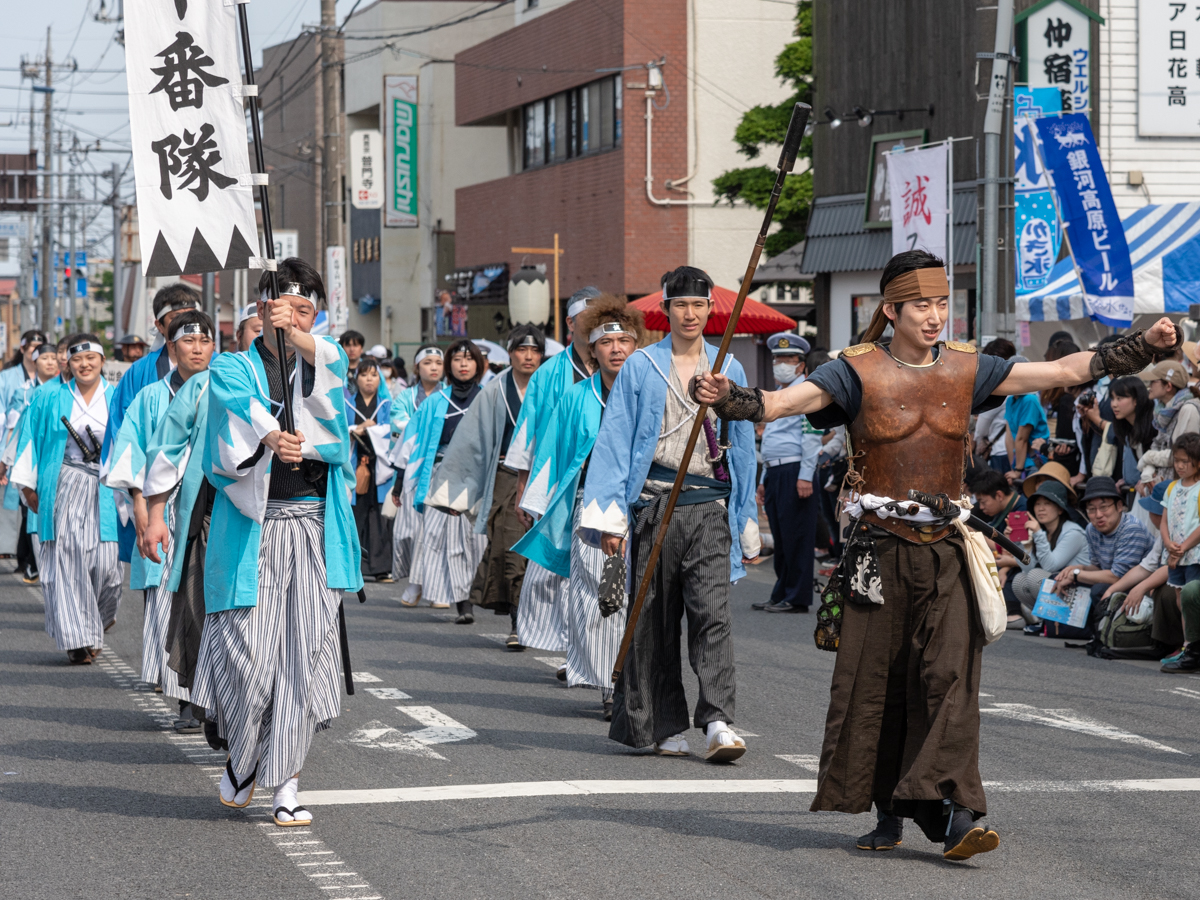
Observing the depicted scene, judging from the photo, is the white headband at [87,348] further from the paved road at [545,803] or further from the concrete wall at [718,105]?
the concrete wall at [718,105]

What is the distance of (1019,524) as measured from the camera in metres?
12.1

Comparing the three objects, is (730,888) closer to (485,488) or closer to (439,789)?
(439,789)

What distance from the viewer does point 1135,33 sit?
20.8m

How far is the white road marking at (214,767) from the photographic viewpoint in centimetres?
535

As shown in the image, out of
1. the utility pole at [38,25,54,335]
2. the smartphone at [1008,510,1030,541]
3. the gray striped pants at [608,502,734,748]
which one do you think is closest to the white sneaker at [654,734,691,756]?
the gray striped pants at [608,502,734,748]

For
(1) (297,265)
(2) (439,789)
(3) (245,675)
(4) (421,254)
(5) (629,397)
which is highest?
(4) (421,254)

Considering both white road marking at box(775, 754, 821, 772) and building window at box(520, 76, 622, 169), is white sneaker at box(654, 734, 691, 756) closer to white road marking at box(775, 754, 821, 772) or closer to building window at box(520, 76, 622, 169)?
white road marking at box(775, 754, 821, 772)

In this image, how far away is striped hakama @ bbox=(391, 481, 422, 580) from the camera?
14555 mm

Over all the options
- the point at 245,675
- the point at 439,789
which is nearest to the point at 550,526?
the point at 439,789

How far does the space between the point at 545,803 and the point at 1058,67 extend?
51.1ft

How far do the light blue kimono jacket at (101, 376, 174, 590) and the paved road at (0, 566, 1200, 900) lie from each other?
1.16m

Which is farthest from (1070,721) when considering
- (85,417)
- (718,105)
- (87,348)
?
(718,105)

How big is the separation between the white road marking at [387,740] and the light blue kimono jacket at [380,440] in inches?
289

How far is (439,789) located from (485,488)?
498 centimetres
